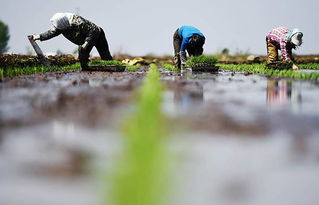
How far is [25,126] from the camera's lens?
2.42 m

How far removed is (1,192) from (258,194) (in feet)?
3.11

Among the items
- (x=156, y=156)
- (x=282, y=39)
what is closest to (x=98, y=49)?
(x=282, y=39)

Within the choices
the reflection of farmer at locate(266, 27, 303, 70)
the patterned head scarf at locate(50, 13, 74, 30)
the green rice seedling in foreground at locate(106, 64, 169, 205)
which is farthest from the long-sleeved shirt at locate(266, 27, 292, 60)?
the green rice seedling in foreground at locate(106, 64, 169, 205)

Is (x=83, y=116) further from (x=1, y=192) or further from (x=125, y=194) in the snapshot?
(x=125, y=194)

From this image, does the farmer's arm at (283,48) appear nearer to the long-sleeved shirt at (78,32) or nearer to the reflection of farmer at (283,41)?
the reflection of farmer at (283,41)

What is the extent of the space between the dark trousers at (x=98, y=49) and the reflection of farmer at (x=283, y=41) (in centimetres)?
479

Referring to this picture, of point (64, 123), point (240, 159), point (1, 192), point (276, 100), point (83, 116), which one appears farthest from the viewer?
point (276, 100)

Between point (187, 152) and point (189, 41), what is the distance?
324 inches

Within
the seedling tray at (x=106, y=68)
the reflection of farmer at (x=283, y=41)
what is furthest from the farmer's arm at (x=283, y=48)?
the seedling tray at (x=106, y=68)

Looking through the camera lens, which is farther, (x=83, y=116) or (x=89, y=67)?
(x=89, y=67)

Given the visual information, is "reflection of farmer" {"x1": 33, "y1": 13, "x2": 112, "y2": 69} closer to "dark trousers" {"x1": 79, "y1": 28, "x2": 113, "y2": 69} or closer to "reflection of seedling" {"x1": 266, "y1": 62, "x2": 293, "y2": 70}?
"dark trousers" {"x1": 79, "y1": 28, "x2": 113, "y2": 69}

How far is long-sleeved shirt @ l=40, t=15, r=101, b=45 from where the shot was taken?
30.0ft

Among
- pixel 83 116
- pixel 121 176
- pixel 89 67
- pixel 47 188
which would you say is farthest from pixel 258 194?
pixel 89 67

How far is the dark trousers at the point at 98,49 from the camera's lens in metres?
9.59
